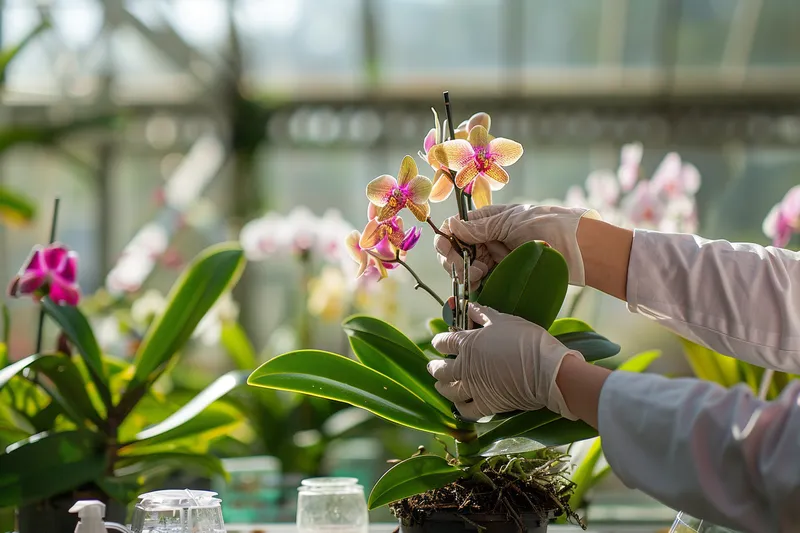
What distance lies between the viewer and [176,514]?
3.19ft

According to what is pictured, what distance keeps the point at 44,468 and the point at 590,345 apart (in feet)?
2.64

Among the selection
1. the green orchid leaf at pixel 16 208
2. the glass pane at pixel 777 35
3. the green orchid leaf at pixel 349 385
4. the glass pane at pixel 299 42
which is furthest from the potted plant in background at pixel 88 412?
the glass pane at pixel 777 35

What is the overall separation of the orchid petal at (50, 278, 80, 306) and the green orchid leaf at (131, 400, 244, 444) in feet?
0.87

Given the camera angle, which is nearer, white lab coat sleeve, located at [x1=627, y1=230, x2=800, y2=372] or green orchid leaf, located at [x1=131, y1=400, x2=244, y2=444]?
white lab coat sleeve, located at [x1=627, y1=230, x2=800, y2=372]

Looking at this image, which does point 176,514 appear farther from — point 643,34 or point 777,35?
point 777,35

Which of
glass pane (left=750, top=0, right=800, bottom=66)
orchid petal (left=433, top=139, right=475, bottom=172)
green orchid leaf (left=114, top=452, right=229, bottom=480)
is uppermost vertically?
glass pane (left=750, top=0, right=800, bottom=66)

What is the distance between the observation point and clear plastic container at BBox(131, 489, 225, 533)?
971mm

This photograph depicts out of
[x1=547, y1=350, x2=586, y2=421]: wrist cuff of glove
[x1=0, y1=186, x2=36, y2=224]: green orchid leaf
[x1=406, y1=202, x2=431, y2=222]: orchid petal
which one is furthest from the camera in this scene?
[x1=0, y1=186, x2=36, y2=224]: green orchid leaf

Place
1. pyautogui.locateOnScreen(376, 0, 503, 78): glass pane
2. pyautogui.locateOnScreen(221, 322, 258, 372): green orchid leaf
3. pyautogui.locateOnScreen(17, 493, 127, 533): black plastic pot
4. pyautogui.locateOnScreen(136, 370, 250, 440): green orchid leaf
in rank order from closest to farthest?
pyautogui.locateOnScreen(17, 493, 127, 533): black plastic pot
pyautogui.locateOnScreen(136, 370, 250, 440): green orchid leaf
pyautogui.locateOnScreen(221, 322, 258, 372): green orchid leaf
pyautogui.locateOnScreen(376, 0, 503, 78): glass pane

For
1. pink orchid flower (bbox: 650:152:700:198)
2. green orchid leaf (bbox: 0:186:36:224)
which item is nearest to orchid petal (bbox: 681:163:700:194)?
pink orchid flower (bbox: 650:152:700:198)

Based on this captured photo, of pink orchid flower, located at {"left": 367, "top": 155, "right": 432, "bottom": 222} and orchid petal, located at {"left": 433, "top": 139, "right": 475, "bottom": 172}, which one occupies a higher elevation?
orchid petal, located at {"left": 433, "top": 139, "right": 475, "bottom": 172}

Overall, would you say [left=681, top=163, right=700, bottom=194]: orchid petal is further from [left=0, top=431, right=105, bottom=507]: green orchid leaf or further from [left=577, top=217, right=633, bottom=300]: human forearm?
[left=0, top=431, right=105, bottom=507]: green orchid leaf

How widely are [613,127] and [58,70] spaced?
2.95 metres

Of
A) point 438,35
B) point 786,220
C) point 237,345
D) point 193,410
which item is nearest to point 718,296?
point 786,220
